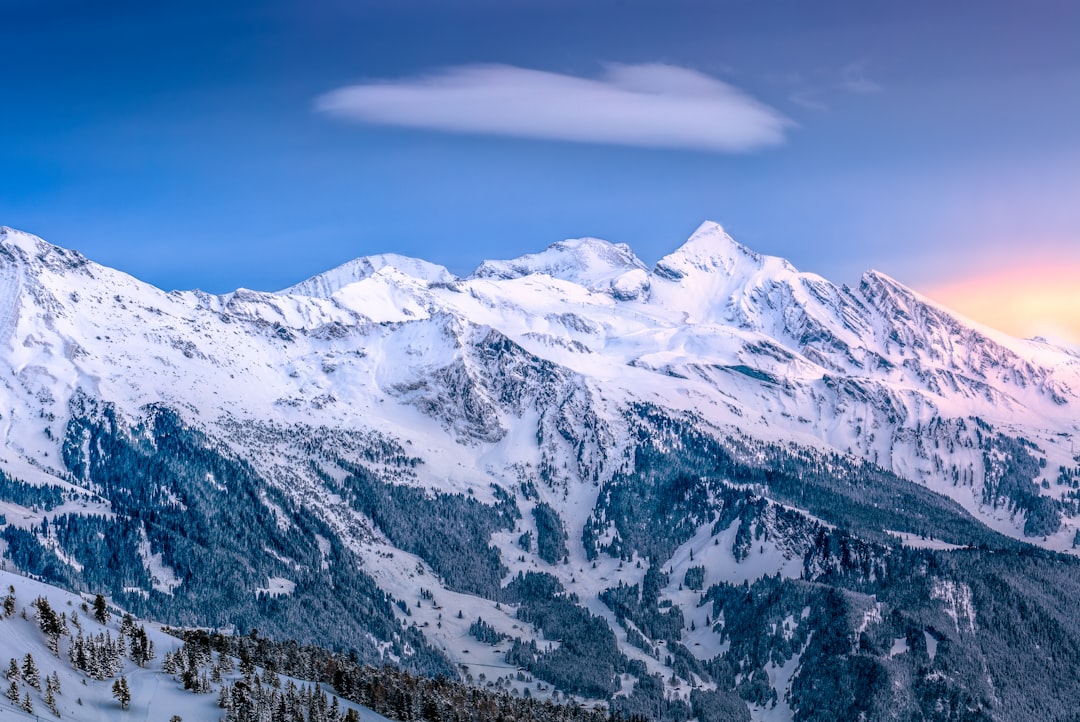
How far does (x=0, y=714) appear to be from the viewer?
7343 inches
